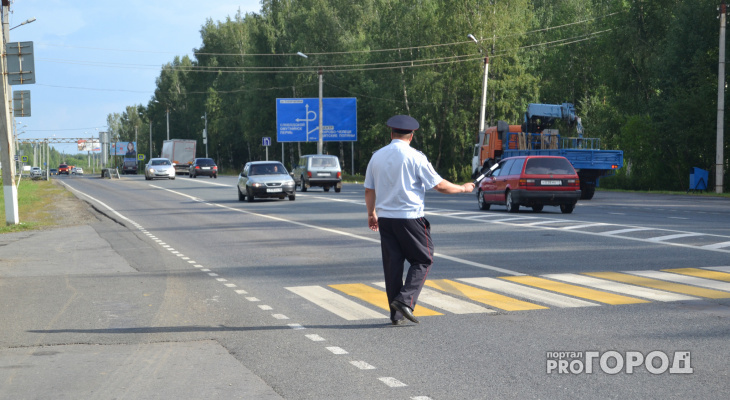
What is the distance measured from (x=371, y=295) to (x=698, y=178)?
33.9m

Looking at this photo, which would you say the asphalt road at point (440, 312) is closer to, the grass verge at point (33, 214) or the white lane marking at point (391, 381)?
the white lane marking at point (391, 381)

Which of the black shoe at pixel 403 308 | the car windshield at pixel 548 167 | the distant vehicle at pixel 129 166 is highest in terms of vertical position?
the car windshield at pixel 548 167

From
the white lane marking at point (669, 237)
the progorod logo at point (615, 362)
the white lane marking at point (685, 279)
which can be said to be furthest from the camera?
the white lane marking at point (669, 237)

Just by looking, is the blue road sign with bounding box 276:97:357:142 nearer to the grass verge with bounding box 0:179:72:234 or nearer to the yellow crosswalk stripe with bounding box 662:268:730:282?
the grass verge with bounding box 0:179:72:234

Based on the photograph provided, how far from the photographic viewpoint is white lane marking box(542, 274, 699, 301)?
30.3 ft

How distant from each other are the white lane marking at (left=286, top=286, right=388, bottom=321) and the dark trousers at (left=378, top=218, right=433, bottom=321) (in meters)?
0.66

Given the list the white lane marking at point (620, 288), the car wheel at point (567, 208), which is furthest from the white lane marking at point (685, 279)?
the car wheel at point (567, 208)

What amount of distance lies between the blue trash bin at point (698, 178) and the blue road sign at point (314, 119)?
2814cm

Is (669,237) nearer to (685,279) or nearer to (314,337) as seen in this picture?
(685,279)

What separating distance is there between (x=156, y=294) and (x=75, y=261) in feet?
15.6

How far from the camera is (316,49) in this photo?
253 feet

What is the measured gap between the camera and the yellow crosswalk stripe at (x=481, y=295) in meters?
8.86

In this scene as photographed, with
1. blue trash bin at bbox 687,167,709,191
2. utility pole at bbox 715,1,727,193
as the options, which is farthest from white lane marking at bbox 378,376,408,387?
blue trash bin at bbox 687,167,709,191

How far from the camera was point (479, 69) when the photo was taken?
207ft
